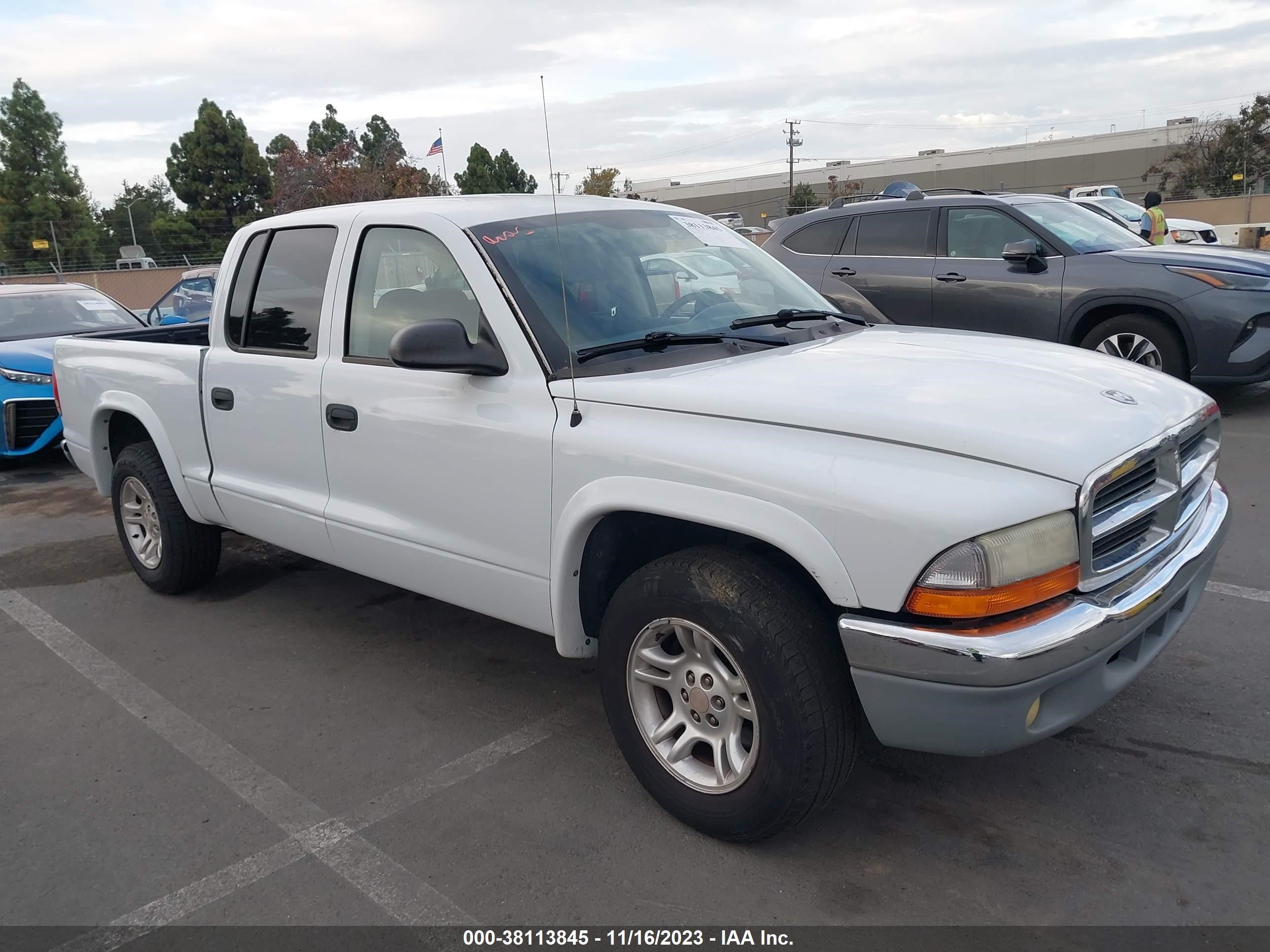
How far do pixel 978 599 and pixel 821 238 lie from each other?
7294mm

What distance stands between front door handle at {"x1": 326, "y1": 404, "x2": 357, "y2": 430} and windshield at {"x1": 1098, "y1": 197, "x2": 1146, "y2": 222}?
14163mm

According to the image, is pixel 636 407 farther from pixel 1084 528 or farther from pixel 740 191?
pixel 740 191

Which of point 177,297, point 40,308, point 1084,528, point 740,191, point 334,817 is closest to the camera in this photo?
point 1084,528

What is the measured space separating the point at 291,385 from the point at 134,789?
1624 millimetres

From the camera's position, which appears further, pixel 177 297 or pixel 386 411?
pixel 177 297

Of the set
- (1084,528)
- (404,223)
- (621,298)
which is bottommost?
(1084,528)

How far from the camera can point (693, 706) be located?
297 centimetres

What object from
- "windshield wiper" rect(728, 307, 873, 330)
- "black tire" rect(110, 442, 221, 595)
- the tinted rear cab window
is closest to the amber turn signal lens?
"windshield wiper" rect(728, 307, 873, 330)

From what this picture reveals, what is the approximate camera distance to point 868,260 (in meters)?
8.84

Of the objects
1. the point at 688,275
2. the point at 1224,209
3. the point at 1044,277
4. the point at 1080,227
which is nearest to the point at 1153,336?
the point at 1044,277

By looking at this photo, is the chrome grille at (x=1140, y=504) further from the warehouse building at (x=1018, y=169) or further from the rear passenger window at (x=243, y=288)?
the warehouse building at (x=1018, y=169)

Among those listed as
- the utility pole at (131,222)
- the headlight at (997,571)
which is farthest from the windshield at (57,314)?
the utility pole at (131,222)

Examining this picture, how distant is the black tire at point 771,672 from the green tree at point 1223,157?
54729 mm
